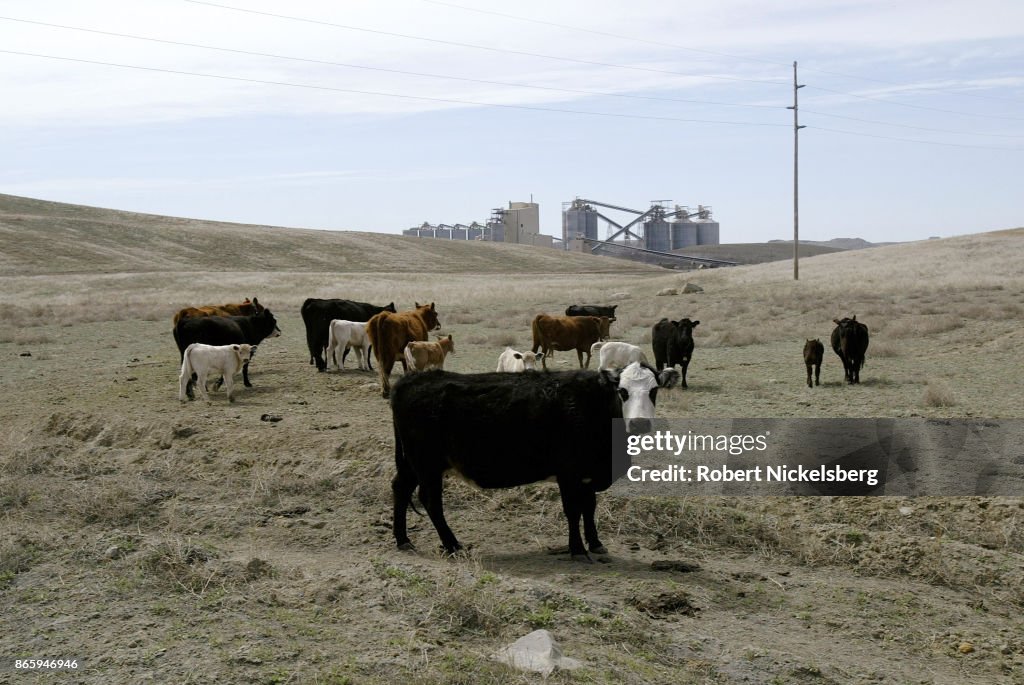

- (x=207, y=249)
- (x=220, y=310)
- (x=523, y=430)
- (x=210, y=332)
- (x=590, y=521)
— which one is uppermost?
(x=207, y=249)

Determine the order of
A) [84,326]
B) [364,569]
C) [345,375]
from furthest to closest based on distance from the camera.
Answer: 1. [84,326]
2. [345,375]
3. [364,569]

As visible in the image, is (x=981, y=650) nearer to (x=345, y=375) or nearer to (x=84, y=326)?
(x=345, y=375)

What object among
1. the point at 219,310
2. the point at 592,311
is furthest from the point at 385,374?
the point at 592,311

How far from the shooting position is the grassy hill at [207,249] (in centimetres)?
8150

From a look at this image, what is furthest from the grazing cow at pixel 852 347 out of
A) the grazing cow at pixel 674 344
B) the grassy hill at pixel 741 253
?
the grassy hill at pixel 741 253

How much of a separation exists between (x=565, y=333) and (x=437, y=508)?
43.0 feet

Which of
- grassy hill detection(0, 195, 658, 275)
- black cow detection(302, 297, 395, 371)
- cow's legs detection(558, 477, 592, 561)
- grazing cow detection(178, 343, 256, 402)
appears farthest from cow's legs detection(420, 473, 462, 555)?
grassy hill detection(0, 195, 658, 275)

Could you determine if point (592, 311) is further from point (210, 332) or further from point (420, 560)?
point (420, 560)

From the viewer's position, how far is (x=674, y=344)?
1788 cm

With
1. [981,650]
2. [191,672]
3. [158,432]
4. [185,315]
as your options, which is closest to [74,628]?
[191,672]

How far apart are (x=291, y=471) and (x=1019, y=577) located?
734 centimetres

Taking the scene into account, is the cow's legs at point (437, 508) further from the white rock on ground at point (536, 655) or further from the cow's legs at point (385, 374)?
the cow's legs at point (385, 374)

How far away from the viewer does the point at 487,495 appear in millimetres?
9734

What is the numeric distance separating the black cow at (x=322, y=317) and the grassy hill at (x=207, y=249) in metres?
57.2
